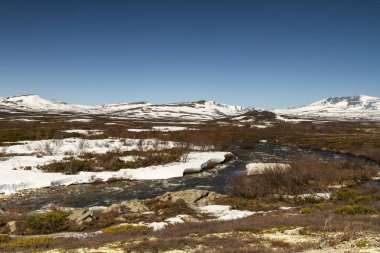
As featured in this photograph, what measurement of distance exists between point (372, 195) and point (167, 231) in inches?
799

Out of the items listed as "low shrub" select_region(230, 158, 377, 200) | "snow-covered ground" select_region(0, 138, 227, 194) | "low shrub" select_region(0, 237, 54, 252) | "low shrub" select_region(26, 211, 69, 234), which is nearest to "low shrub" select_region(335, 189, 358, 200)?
"low shrub" select_region(230, 158, 377, 200)

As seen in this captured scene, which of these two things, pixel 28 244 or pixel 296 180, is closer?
pixel 28 244

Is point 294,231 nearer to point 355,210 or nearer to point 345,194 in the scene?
point 355,210

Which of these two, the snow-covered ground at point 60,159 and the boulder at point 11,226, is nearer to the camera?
the boulder at point 11,226

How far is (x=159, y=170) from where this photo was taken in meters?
45.8

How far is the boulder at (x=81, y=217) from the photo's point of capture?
24.2 m

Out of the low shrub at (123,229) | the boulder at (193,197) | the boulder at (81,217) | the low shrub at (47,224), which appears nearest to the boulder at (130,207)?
the boulder at (81,217)

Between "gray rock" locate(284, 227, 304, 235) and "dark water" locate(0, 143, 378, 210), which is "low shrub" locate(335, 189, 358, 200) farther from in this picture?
"gray rock" locate(284, 227, 304, 235)

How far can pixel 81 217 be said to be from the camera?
24.5 metres

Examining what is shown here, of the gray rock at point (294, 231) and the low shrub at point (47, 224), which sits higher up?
the gray rock at point (294, 231)

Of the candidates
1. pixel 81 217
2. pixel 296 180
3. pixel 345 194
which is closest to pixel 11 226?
pixel 81 217

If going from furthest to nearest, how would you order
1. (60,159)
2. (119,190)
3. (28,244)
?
(60,159) → (119,190) → (28,244)

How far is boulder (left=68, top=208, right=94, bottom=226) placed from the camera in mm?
24188

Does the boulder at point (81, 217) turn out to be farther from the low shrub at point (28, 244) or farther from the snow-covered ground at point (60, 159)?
the snow-covered ground at point (60, 159)
